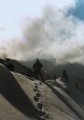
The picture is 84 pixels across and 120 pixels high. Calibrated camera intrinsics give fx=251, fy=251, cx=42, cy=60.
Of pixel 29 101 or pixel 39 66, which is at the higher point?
pixel 39 66

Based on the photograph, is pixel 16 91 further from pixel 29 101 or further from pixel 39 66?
pixel 39 66

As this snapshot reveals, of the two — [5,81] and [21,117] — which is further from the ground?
[5,81]

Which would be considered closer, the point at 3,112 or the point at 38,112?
the point at 3,112

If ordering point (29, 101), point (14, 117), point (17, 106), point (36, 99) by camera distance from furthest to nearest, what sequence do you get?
point (36, 99) < point (29, 101) < point (17, 106) < point (14, 117)

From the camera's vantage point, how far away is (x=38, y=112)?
1296 cm

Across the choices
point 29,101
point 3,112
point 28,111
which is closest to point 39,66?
point 29,101

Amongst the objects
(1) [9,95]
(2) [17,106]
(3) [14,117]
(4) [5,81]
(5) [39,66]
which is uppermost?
(5) [39,66]

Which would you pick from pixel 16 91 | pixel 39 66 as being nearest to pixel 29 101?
pixel 16 91

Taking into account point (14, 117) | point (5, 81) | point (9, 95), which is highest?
point (5, 81)

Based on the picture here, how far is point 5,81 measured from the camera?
16344mm

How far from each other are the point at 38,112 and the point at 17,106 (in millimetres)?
1376

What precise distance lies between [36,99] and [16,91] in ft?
5.28

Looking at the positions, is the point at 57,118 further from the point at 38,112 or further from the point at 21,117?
the point at 21,117

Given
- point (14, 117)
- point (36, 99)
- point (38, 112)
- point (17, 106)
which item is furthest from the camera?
point (36, 99)
